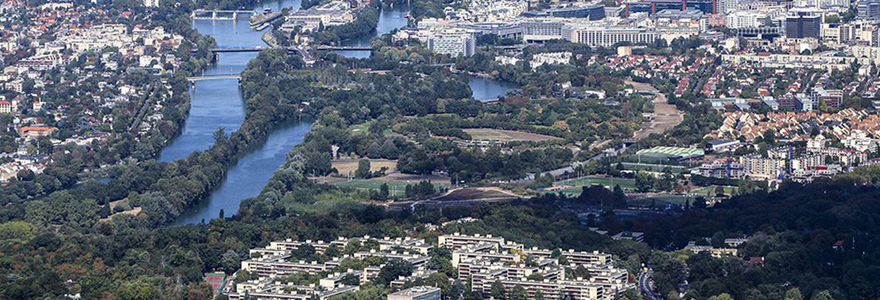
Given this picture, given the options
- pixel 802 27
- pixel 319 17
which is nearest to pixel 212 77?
pixel 319 17

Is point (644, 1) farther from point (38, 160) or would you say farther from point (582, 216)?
point (582, 216)

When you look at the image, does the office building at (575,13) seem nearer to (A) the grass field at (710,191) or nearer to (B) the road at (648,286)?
(A) the grass field at (710,191)

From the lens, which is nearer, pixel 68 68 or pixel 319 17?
pixel 68 68

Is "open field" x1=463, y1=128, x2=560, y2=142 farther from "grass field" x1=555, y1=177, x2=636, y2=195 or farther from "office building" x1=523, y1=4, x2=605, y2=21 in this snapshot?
"office building" x1=523, y1=4, x2=605, y2=21

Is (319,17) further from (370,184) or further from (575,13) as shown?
(370,184)

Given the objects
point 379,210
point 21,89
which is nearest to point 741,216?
point 379,210

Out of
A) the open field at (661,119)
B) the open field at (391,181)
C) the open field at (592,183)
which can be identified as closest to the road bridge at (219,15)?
the open field at (661,119)

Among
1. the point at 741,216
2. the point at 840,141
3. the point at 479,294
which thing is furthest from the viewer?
the point at 840,141

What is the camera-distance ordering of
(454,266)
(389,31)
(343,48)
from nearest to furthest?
(454,266) < (343,48) < (389,31)
